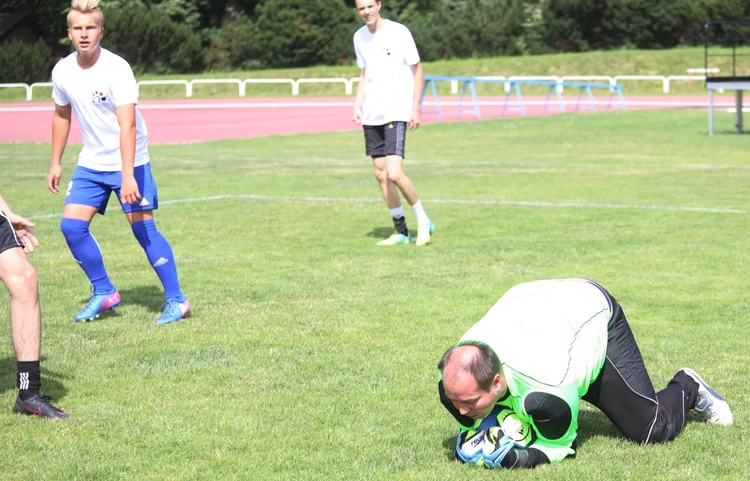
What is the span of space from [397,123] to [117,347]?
4.90m

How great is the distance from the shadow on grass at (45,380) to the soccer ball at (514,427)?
8.51 feet

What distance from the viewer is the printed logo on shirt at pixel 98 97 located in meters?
7.54

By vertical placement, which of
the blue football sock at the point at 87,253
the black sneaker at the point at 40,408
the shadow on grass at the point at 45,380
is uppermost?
the blue football sock at the point at 87,253

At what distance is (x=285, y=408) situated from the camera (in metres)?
5.93

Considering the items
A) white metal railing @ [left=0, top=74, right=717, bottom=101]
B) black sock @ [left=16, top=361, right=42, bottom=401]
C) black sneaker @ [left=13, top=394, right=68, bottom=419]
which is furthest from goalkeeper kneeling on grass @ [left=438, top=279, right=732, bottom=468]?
white metal railing @ [left=0, top=74, right=717, bottom=101]

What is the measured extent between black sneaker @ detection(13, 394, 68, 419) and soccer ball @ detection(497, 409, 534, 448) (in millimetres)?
2294

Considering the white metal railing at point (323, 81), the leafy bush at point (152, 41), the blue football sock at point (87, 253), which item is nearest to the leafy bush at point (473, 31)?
the white metal railing at point (323, 81)

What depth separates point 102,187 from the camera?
316 inches

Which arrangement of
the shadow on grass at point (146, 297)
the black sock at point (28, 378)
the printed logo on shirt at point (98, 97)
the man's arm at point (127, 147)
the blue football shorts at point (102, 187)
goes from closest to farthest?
the black sock at point (28, 378)
the man's arm at point (127, 147)
the printed logo on shirt at point (98, 97)
the blue football shorts at point (102, 187)
the shadow on grass at point (146, 297)

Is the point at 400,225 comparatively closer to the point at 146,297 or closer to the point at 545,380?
the point at 146,297

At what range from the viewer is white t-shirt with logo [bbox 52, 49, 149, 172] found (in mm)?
7457

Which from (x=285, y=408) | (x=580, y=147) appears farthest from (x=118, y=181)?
(x=580, y=147)

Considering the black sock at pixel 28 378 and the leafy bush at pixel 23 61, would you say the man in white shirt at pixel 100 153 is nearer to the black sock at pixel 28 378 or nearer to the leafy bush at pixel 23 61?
the black sock at pixel 28 378

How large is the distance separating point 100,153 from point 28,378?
2490 mm
